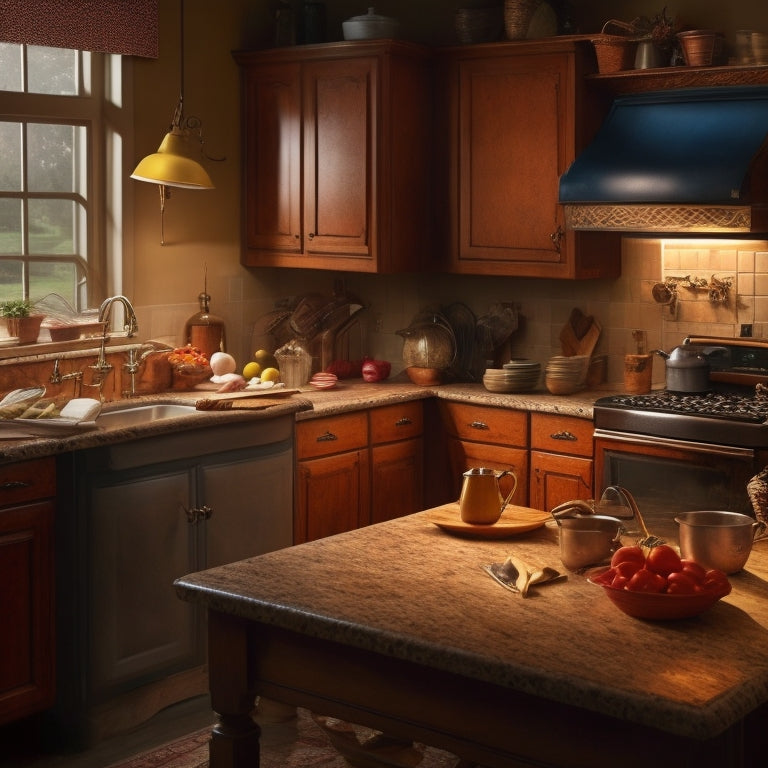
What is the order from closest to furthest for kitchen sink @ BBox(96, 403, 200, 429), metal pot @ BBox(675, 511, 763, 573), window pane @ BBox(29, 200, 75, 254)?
1. metal pot @ BBox(675, 511, 763, 573)
2. kitchen sink @ BBox(96, 403, 200, 429)
3. window pane @ BBox(29, 200, 75, 254)

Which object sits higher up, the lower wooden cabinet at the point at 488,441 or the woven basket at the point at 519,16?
the woven basket at the point at 519,16

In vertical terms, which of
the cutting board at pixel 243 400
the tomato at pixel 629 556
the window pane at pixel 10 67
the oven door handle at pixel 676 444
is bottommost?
the oven door handle at pixel 676 444

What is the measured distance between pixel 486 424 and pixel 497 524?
8.28 feet

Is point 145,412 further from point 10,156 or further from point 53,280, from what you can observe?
point 10,156

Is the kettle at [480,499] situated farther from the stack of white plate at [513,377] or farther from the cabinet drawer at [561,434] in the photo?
the stack of white plate at [513,377]

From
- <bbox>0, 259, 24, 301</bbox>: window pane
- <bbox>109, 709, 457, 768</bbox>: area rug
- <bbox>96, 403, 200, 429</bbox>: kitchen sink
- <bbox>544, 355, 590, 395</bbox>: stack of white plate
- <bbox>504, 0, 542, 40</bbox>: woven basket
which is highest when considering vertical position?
<bbox>504, 0, 542, 40</bbox>: woven basket

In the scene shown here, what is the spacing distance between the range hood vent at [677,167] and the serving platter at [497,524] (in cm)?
223

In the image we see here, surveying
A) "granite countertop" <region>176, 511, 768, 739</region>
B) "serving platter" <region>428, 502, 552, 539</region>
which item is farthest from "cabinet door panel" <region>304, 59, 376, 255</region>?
"granite countertop" <region>176, 511, 768, 739</region>

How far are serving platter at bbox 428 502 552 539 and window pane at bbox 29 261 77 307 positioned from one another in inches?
104

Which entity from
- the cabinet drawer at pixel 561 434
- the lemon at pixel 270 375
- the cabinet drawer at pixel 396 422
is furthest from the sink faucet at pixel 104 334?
the cabinet drawer at pixel 561 434

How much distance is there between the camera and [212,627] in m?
2.62

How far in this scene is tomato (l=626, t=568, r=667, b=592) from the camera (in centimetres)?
240

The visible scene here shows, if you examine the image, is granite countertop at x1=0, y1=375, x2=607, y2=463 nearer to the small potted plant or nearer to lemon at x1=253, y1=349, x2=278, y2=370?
lemon at x1=253, y1=349, x2=278, y2=370

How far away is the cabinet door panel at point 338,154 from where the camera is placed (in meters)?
5.65
